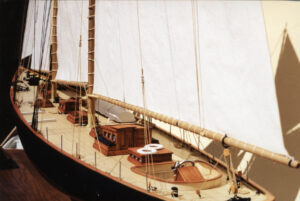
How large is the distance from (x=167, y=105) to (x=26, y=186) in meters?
3.19

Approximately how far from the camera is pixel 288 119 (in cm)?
519

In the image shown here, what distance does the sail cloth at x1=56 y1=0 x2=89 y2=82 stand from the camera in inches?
279

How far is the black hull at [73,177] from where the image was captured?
13.1 ft

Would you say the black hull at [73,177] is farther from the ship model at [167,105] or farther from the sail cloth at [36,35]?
the sail cloth at [36,35]

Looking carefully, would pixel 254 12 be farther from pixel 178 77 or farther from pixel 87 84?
pixel 87 84

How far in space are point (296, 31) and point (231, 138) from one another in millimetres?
2648

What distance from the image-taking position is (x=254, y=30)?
2896mm

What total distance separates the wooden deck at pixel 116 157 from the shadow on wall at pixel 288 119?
1.15 meters

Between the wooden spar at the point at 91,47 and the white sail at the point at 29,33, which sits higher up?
the white sail at the point at 29,33

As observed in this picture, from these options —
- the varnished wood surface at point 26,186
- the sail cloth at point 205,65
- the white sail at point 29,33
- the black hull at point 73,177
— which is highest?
the white sail at point 29,33

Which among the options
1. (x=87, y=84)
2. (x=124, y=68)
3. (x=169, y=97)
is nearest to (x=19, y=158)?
(x=87, y=84)

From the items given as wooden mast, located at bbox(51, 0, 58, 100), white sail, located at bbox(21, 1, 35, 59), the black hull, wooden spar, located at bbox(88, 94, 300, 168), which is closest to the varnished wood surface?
the black hull

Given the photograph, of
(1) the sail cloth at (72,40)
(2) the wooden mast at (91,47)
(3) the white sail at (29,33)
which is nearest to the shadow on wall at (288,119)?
(2) the wooden mast at (91,47)

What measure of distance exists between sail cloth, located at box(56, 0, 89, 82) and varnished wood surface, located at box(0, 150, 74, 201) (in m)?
2.18
